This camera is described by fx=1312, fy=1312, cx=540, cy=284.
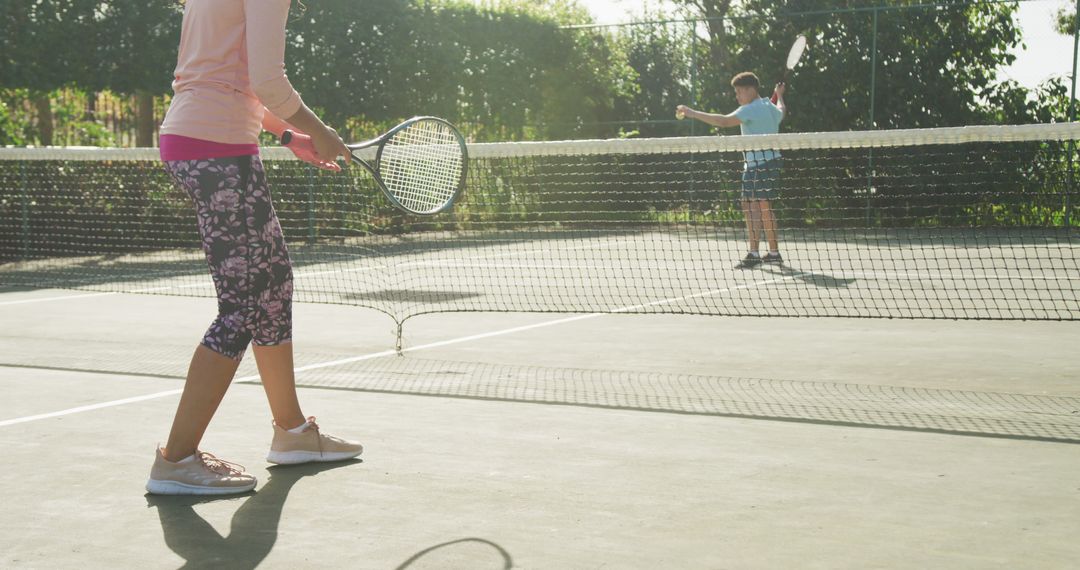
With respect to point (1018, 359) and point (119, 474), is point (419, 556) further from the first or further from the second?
point (1018, 359)

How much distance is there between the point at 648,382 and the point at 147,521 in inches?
113

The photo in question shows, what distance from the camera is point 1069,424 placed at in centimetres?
496

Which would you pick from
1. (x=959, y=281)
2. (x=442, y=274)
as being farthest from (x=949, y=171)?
(x=442, y=274)

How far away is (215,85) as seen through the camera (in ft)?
13.1

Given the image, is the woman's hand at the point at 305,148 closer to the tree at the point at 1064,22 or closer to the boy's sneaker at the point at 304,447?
the boy's sneaker at the point at 304,447

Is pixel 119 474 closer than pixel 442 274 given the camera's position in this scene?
Yes

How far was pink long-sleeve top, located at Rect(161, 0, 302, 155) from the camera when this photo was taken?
3.95m

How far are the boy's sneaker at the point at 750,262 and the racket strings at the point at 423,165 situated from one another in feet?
22.4

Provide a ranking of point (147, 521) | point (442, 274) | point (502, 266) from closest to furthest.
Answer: point (147, 521) < point (442, 274) < point (502, 266)

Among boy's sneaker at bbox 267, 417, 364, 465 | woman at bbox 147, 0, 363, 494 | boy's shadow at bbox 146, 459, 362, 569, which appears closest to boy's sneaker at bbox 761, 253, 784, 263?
boy's sneaker at bbox 267, 417, 364, 465

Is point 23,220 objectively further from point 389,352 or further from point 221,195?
point 221,195

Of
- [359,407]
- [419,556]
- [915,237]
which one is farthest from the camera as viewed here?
[915,237]

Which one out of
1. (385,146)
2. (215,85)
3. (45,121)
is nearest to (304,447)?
(215,85)

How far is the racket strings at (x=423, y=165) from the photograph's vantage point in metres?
5.27
